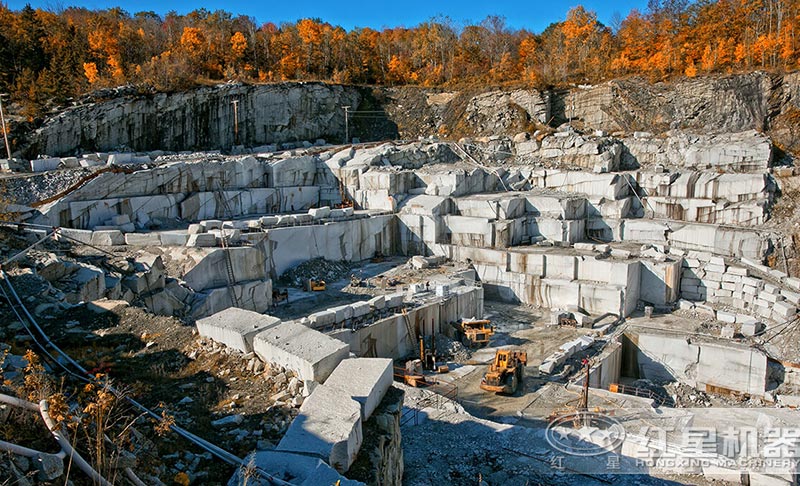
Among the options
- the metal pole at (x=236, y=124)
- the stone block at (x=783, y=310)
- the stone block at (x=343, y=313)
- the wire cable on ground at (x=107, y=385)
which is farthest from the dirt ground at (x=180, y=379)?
the metal pole at (x=236, y=124)

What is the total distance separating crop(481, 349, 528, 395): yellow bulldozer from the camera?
454 inches

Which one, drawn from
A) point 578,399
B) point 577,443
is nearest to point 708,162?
point 578,399

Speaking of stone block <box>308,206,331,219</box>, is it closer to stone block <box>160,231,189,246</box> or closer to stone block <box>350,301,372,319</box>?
stone block <box>160,231,189,246</box>

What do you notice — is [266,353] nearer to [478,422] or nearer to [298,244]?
[478,422]

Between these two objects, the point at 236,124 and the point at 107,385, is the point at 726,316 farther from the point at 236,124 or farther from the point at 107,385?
the point at 236,124

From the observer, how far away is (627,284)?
16.5m

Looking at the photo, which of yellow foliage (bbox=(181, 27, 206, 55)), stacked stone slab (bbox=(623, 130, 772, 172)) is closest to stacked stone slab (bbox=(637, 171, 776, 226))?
stacked stone slab (bbox=(623, 130, 772, 172))

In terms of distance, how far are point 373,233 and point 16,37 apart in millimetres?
21067

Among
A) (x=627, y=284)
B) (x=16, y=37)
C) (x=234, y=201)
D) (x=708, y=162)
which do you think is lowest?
(x=627, y=284)

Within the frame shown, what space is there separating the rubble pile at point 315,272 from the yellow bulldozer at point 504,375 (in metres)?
6.82

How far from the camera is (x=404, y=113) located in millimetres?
31953

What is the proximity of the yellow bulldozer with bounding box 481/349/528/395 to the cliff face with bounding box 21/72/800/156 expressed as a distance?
58.6 feet
